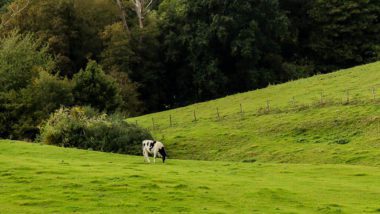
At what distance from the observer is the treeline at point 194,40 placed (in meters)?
79.5

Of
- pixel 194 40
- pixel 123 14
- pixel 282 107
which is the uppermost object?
pixel 123 14

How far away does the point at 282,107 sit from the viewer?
56.0m

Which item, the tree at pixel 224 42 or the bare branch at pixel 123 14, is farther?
the bare branch at pixel 123 14

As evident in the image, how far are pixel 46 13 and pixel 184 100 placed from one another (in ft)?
77.9

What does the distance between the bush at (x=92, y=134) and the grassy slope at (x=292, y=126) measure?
11.9 feet

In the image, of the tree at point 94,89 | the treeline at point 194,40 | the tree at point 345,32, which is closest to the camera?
the tree at point 94,89

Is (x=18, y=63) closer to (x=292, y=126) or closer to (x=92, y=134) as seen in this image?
(x=92, y=134)

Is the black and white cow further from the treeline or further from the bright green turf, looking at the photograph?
the treeline

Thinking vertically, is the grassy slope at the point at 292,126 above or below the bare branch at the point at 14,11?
below

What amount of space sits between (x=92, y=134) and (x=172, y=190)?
2443 cm

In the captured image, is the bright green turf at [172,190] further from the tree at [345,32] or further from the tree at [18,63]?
the tree at [345,32]

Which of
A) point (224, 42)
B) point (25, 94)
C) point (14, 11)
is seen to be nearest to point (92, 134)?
point (25, 94)

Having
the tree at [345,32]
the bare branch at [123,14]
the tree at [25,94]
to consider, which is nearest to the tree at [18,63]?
the tree at [25,94]

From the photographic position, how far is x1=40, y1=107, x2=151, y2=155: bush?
46875mm
